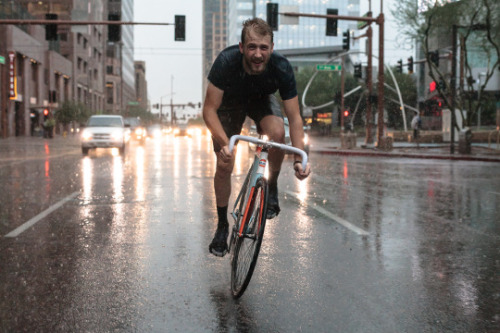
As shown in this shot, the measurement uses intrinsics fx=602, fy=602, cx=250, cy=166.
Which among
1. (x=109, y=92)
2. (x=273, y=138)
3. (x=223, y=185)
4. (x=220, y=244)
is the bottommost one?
(x=220, y=244)

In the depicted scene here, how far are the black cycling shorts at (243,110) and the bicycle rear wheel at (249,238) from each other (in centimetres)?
81

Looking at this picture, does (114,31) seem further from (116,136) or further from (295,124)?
(295,124)

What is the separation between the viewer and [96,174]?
48.6ft

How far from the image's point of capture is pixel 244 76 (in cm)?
448

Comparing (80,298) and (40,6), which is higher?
(40,6)

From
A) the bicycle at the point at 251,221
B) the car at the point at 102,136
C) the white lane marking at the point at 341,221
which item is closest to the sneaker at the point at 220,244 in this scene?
the bicycle at the point at 251,221

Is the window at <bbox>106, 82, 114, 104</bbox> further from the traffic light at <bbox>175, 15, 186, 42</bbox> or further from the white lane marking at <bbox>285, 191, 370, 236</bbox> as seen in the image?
the white lane marking at <bbox>285, 191, 370, 236</bbox>

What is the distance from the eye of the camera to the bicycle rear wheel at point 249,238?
3.96 meters

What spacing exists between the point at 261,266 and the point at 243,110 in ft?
4.45

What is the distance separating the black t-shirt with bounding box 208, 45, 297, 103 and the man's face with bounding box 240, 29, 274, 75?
0.12 m

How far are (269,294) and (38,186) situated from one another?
8796 millimetres

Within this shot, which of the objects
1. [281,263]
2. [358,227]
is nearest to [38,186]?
[358,227]

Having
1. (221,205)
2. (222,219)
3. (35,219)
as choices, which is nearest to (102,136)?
(35,219)

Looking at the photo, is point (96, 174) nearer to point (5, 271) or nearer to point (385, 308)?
point (5, 271)
